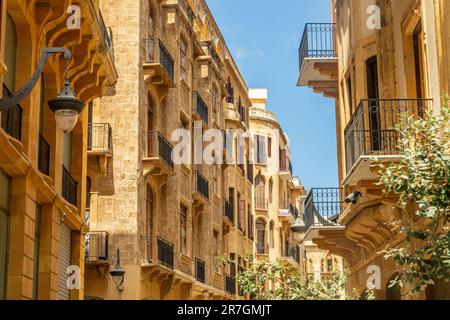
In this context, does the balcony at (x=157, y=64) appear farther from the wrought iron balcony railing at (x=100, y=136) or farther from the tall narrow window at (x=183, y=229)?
the tall narrow window at (x=183, y=229)

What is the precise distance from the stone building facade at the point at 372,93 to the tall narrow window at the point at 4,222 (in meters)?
5.74

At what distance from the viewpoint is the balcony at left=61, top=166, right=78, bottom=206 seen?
19.1 m

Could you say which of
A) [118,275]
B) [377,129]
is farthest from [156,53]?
[377,129]

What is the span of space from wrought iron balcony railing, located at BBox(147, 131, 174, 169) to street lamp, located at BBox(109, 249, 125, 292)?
3.83 metres

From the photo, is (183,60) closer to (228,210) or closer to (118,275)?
(228,210)

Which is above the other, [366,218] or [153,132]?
[153,132]

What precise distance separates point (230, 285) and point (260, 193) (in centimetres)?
1638

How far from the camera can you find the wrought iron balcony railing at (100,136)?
2653cm

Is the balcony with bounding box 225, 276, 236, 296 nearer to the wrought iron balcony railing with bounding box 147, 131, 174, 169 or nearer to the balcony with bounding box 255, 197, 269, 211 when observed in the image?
the wrought iron balcony railing with bounding box 147, 131, 174, 169

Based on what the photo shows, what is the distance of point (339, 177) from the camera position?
85.4ft
